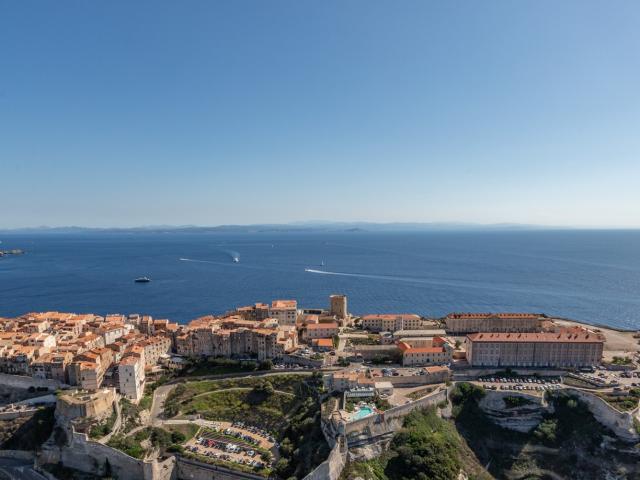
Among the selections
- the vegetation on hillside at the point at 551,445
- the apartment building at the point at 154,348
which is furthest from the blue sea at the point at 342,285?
the vegetation on hillside at the point at 551,445

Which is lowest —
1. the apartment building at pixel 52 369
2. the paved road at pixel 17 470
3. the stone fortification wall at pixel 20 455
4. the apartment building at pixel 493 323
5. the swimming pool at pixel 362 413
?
the paved road at pixel 17 470

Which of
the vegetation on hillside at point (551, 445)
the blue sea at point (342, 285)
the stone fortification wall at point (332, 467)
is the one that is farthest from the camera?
the blue sea at point (342, 285)

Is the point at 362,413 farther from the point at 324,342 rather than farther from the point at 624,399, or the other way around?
the point at 624,399

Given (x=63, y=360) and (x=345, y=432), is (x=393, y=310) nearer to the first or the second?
(x=345, y=432)

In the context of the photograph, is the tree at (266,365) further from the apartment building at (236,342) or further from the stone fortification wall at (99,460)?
the stone fortification wall at (99,460)

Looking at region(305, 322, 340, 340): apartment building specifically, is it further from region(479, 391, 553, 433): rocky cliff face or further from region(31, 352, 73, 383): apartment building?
region(31, 352, 73, 383): apartment building

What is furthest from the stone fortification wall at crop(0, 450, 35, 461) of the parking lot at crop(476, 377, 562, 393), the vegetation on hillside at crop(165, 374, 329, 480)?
the parking lot at crop(476, 377, 562, 393)

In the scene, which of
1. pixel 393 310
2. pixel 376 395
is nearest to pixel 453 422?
pixel 376 395
